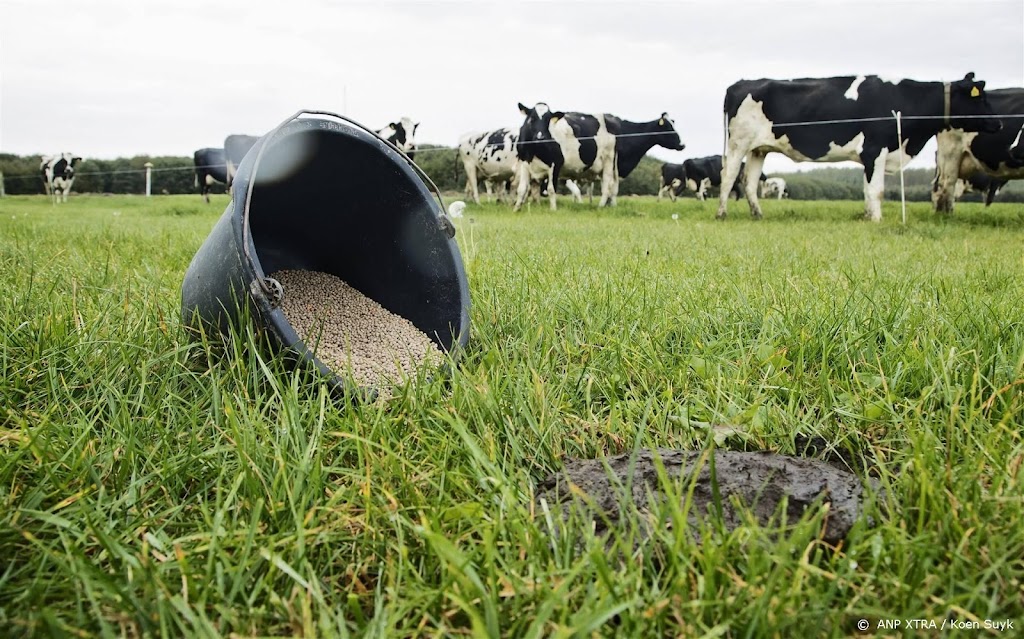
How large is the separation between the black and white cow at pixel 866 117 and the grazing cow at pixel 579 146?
3.43 meters

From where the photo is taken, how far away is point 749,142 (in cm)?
1073

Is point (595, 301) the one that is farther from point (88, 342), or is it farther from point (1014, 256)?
point (1014, 256)

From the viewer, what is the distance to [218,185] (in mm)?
24406

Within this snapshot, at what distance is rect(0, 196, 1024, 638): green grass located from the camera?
3.05ft

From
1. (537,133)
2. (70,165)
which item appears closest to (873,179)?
(537,133)

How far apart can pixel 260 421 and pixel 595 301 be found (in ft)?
4.52

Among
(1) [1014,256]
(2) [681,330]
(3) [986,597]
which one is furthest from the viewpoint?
(1) [1014,256]

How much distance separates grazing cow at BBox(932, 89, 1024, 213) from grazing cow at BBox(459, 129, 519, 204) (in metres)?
8.17

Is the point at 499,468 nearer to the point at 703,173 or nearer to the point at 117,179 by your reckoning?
the point at 703,173

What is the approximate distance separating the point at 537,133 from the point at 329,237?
11982 millimetres

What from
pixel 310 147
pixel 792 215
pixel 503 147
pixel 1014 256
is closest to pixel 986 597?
pixel 310 147

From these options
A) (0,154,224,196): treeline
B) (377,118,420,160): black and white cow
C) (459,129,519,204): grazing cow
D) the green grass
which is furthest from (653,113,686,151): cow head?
(0,154,224,196): treeline

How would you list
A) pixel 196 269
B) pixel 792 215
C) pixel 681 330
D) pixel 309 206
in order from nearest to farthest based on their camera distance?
pixel 196 269 → pixel 681 330 → pixel 309 206 → pixel 792 215
